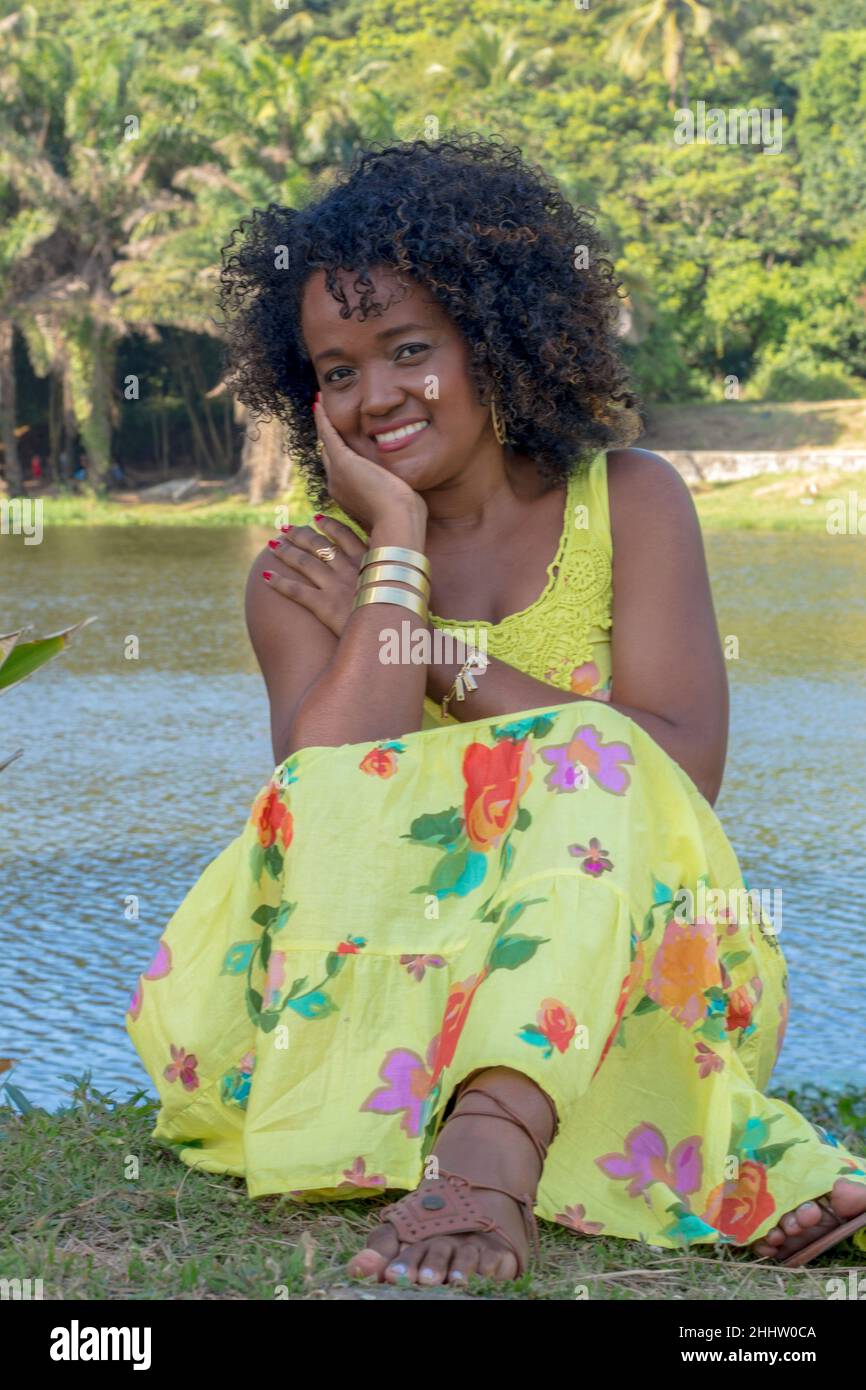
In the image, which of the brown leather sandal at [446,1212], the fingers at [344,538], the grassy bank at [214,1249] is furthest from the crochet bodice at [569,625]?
the brown leather sandal at [446,1212]

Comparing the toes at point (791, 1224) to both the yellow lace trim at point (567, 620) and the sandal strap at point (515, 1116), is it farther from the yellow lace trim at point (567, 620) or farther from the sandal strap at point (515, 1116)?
the yellow lace trim at point (567, 620)

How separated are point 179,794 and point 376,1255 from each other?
11.7ft

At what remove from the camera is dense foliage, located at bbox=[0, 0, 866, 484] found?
2516 cm

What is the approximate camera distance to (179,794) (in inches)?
202

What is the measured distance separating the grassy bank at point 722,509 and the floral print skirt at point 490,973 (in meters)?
15.2

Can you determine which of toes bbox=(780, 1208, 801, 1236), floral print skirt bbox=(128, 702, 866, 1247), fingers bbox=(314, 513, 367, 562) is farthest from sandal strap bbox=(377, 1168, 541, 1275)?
fingers bbox=(314, 513, 367, 562)

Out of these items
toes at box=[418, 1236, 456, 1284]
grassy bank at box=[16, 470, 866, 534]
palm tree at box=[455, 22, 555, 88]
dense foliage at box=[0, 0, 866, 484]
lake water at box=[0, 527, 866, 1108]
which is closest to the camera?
toes at box=[418, 1236, 456, 1284]

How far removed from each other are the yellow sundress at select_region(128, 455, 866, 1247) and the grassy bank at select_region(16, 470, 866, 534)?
15190 mm

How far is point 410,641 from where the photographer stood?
2.30 m

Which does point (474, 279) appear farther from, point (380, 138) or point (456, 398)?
point (380, 138)

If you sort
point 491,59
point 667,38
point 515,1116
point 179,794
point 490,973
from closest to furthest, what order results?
point 515,1116
point 490,973
point 179,794
point 491,59
point 667,38

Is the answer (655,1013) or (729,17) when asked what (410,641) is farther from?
(729,17)

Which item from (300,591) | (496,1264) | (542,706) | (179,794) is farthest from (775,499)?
(496,1264)

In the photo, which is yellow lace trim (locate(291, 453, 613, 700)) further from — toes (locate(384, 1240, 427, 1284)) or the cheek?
toes (locate(384, 1240, 427, 1284))
